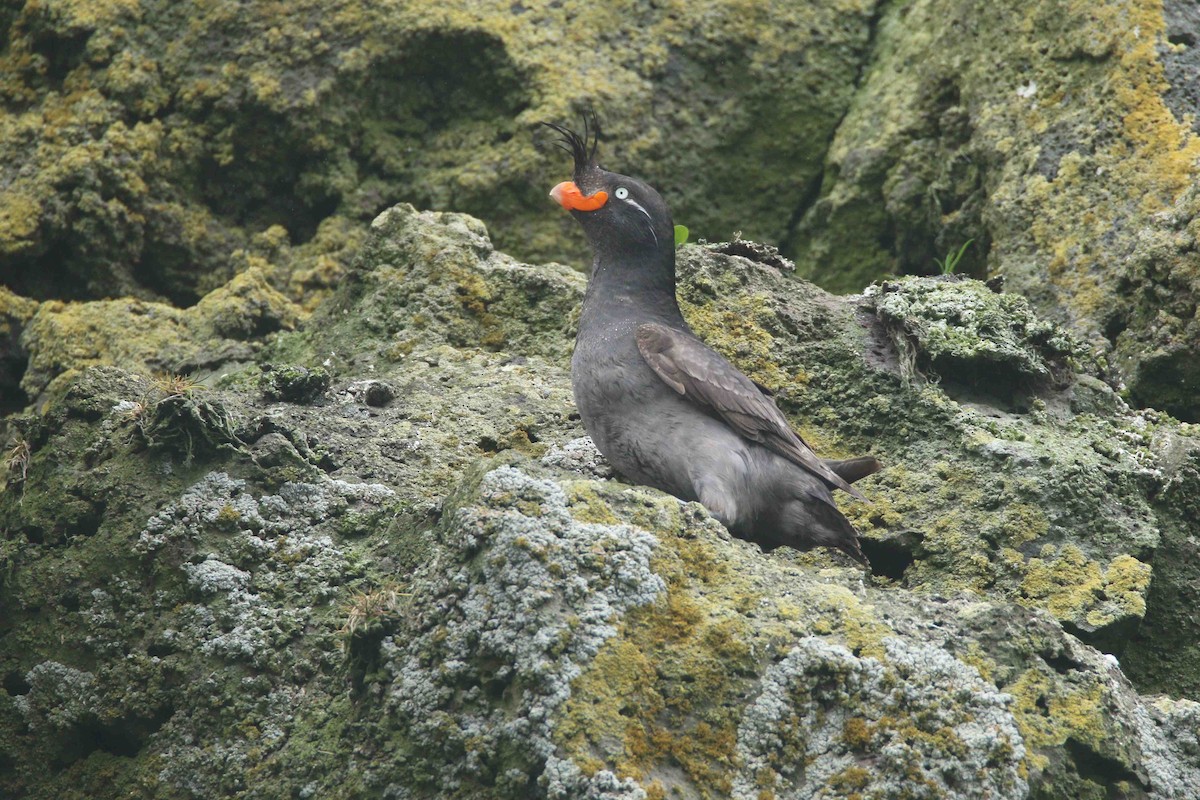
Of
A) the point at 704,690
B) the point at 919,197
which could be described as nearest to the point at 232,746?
the point at 704,690

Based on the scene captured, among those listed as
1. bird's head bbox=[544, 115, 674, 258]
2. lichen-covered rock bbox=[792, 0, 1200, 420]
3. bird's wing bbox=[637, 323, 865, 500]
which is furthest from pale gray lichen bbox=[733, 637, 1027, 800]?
lichen-covered rock bbox=[792, 0, 1200, 420]

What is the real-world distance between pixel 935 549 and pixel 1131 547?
735 millimetres

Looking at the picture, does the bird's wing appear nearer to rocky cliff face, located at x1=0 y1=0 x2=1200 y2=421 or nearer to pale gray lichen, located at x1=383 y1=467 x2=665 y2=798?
pale gray lichen, located at x1=383 y1=467 x2=665 y2=798

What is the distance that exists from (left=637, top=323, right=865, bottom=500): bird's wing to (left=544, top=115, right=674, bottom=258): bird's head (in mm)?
757

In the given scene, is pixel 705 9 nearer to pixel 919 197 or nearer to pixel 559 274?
pixel 919 197

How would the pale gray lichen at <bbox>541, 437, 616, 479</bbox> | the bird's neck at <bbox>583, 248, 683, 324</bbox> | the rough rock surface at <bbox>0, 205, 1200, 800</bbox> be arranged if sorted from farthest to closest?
the bird's neck at <bbox>583, 248, 683, 324</bbox>
the pale gray lichen at <bbox>541, 437, 616, 479</bbox>
the rough rock surface at <bbox>0, 205, 1200, 800</bbox>

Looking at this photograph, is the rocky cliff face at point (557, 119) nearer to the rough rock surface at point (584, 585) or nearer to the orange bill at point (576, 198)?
the rough rock surface at point (584, 585)

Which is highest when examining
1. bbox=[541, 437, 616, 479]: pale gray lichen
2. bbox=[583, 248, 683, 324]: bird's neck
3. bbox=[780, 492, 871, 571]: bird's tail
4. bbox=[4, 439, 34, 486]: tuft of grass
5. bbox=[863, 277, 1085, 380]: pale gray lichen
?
bbox=[863, 277, 1085, 380]: pale gray lichen

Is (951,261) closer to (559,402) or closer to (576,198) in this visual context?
(576,198)

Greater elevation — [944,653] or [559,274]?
[944,653]

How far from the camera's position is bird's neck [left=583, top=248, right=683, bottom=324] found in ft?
19.0

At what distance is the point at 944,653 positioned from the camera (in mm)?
4000

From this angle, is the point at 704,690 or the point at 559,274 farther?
the point at 559,274

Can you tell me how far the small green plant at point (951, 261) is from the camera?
7.28 meters
